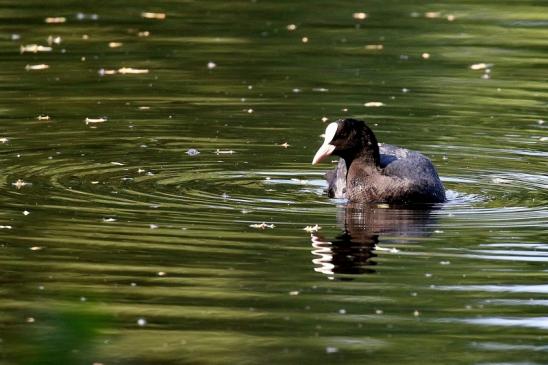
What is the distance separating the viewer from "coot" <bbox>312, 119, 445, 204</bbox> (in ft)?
34.8

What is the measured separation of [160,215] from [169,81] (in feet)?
22.3

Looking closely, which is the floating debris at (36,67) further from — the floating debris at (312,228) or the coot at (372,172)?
the floating debris at (312,228)

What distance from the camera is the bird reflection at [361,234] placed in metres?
8.45

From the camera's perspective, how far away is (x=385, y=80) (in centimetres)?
1664

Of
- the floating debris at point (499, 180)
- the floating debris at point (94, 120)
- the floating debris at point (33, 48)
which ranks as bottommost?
the floating debris at point (499, 180)

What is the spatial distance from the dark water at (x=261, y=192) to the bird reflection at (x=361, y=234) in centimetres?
3

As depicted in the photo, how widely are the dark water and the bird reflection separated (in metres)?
0.03

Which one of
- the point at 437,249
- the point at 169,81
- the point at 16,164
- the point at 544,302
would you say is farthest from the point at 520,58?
the point at 544,302

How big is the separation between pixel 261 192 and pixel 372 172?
2.99 ft

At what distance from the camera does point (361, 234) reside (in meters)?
9.45

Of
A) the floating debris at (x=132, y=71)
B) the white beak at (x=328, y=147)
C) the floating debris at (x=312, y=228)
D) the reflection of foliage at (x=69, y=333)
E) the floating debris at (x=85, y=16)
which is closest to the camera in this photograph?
the reflection of foliage at (x=69, y=333)

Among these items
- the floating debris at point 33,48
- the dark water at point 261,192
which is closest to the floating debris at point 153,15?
the dark water at point 261,192

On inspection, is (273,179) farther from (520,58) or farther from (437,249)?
(520,58)

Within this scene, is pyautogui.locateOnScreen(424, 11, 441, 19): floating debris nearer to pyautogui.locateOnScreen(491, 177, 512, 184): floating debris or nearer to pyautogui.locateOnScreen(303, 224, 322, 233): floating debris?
pyautogui.locateOnScreen(491, 177, 512, 184): floating debris
